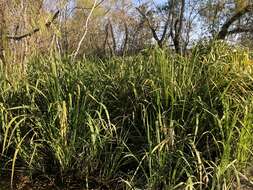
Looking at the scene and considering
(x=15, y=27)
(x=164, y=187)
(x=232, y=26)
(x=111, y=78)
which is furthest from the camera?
(x=232, y=26)

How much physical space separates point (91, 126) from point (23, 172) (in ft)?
2.19

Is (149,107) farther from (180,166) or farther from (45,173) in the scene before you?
(45,173)

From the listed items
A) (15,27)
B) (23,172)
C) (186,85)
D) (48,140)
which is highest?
(15,27)

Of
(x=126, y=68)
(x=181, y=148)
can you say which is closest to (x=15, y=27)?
(x=126, y=68)

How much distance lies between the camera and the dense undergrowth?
296cm

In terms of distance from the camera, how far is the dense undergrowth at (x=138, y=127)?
117 inches

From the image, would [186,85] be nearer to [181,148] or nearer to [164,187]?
[181,148]

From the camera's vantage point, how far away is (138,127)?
350cm

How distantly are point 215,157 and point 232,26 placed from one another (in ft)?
60.3

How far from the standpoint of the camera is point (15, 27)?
5.20 metres

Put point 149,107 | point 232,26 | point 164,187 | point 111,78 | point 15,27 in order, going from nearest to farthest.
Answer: point 164,187 < point 149,107 < point 111,78 < point 15,27 < point 232,26

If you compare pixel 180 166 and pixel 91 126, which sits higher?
pixel 91 126

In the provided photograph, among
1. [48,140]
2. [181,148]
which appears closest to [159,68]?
[181,148]

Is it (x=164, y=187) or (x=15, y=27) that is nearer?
(x=164, y=187)
